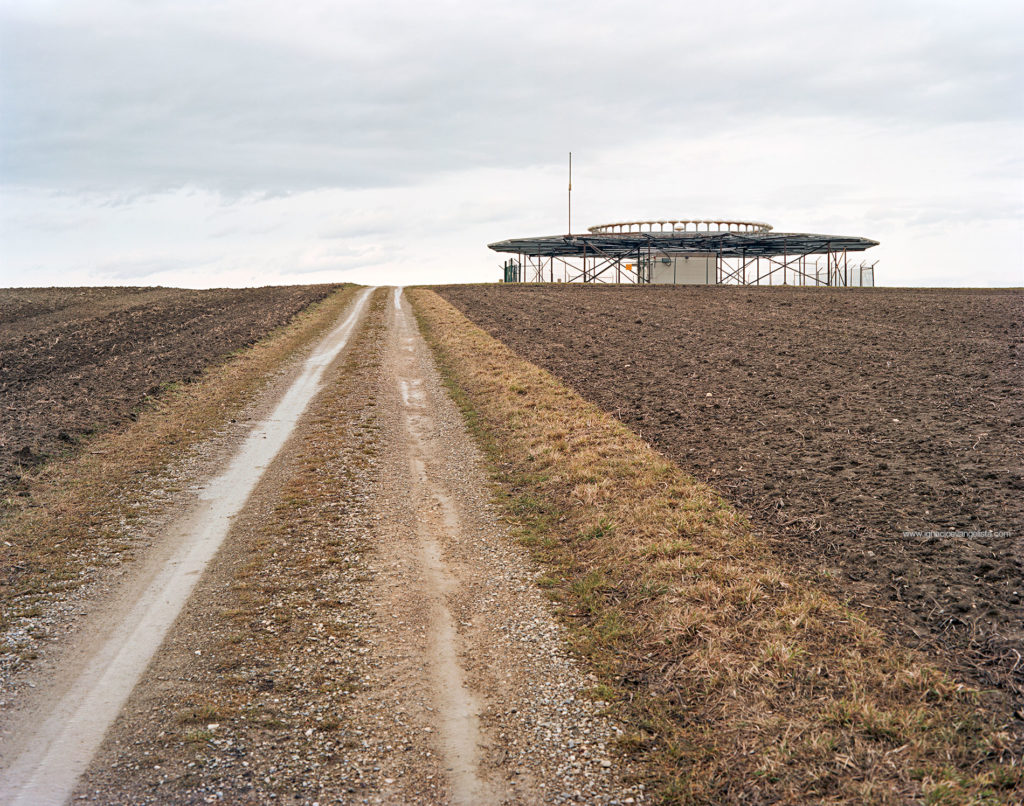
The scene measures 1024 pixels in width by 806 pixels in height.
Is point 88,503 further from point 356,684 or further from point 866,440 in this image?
point 866,440

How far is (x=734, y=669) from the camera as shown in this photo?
231 inches

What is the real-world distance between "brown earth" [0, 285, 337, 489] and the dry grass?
9591 mm

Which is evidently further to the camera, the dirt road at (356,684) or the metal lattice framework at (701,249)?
the metal lattice framework at (701,249)

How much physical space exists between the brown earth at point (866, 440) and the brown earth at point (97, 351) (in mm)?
10847

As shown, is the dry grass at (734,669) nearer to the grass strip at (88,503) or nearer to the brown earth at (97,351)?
the grass strip at (88,503)

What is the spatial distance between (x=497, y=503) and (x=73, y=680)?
583 centimetres

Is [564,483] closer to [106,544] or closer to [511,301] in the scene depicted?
[106,544]

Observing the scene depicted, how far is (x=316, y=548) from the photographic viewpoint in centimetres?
890

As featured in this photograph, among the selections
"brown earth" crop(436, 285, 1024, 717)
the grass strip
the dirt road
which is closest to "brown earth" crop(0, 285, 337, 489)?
the grass strip

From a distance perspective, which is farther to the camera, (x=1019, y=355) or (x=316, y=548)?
(x=1019, y=355)

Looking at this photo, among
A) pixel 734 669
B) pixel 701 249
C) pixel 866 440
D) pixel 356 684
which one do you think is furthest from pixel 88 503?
pixel 701 249

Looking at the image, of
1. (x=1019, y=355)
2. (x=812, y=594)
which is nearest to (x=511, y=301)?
(x=1019, y=355)

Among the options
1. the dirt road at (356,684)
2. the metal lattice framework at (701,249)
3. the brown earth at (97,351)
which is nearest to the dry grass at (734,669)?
the dirt road at (356,684)

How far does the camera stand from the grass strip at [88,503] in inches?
303
